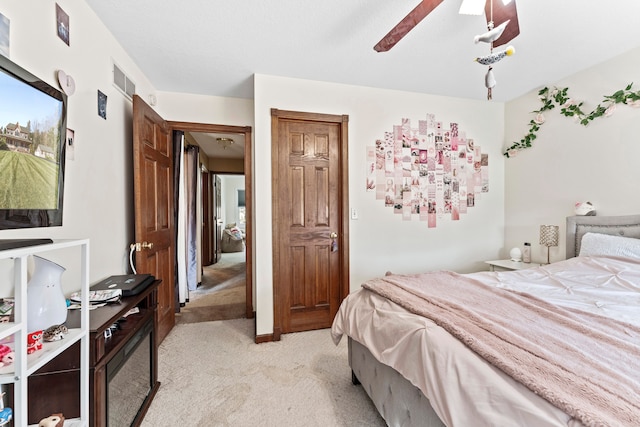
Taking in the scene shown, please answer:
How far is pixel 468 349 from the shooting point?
1.02 m

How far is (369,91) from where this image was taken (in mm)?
2994

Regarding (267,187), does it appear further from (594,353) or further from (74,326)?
(594,353)

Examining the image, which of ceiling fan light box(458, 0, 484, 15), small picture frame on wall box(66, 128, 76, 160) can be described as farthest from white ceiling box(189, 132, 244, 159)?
ceiling fan light box(458, 0, 484, 15)

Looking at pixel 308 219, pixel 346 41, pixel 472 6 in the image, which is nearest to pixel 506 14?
pixel 472 6

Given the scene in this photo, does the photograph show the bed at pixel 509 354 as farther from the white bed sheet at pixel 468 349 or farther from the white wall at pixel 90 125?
the white wall at pixel 90 125

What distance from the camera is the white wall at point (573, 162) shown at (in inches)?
93.5

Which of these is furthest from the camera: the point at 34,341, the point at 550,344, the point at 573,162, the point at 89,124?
the point at 573,162

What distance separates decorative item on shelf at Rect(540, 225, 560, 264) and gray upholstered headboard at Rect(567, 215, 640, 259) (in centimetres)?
18

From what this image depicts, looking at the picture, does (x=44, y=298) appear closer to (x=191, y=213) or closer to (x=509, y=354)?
(x=509, y=354)

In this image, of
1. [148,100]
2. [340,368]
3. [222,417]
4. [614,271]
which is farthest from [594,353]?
[148,100]

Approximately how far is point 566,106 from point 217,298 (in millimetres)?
4802

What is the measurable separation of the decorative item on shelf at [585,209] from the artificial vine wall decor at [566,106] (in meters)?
0.78

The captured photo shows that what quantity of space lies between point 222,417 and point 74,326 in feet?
3.31

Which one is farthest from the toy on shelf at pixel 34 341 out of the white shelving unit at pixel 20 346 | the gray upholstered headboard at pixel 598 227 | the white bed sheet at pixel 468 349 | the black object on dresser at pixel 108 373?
the gray upholstered headboard at pixel 598 227
